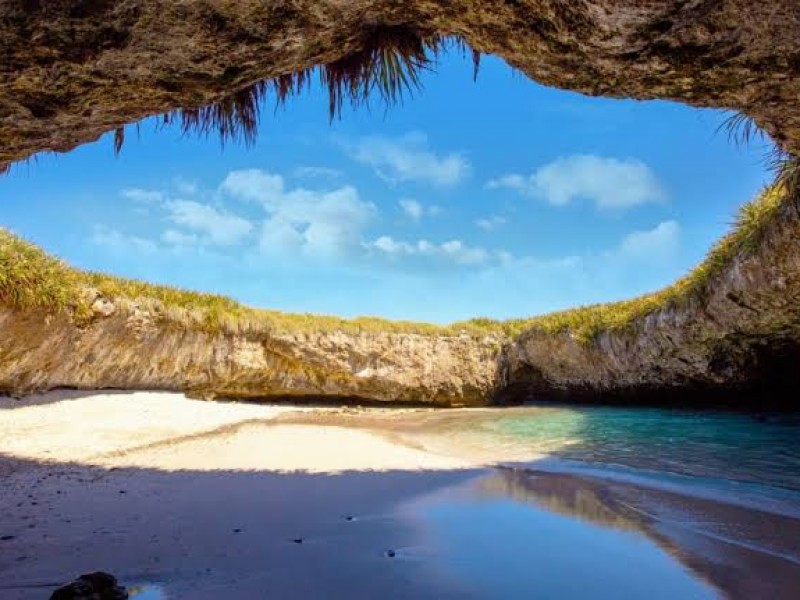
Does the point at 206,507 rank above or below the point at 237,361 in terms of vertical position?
below

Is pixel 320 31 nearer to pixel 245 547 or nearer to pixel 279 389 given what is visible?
pixel 245 547

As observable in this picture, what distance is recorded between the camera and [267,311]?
46.9ft

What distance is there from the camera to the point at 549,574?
2760mm

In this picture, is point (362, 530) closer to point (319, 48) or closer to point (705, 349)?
point (319, 48)

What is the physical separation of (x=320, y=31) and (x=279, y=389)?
40.6 feet

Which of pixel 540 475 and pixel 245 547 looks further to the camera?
pixel 540 475

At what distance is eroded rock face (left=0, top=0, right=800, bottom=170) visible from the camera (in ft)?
7.63

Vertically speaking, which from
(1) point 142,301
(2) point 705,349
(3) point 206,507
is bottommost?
(3) point 206,507

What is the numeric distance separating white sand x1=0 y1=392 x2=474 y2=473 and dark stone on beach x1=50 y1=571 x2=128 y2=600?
3291mm

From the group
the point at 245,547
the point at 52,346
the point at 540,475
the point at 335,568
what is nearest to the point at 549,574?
the point at 335,568

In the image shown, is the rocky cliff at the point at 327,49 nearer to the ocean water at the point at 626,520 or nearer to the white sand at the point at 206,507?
the white sand at the point at 206,507

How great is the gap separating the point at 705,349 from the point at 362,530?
955cm

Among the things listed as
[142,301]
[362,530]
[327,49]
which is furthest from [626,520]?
[142,301]

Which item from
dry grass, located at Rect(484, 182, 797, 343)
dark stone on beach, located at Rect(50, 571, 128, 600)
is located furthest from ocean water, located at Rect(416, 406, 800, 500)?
dark stone on beach, located at Rect(50, 571, 128, 600)
